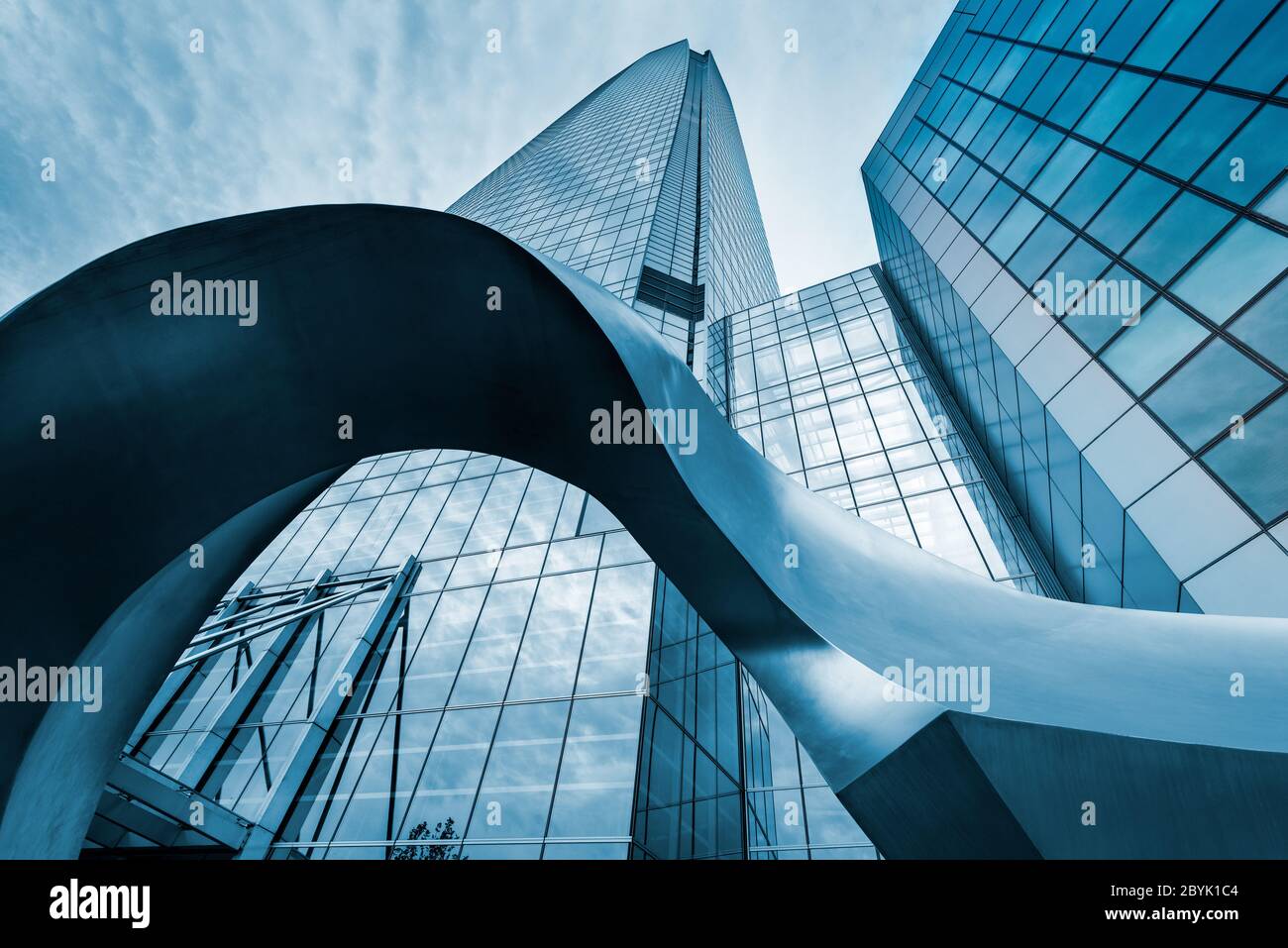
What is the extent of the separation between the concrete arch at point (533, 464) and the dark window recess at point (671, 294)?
27.4 meters

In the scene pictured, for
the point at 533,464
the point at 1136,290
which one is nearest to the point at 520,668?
the point at 533,464

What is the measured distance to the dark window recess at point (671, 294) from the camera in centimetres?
3331

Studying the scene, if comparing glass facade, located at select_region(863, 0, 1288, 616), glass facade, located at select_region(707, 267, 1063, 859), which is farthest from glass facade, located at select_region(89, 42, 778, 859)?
glass facade, located at select_region(863, 0, 1288, 616)

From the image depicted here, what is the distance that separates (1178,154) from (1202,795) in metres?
13.2

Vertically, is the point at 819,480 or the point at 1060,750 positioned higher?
the point at 819,480

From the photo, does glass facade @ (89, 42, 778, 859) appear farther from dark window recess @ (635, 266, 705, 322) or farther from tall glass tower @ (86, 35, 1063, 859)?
dark window recess @ (635, 266, 705, 322)

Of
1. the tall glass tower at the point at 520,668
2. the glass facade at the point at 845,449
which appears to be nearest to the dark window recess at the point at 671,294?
the glass facade at the point at 845,449

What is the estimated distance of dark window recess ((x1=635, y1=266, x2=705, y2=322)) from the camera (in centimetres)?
3331

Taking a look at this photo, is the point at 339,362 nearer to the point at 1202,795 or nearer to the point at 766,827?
the point at 1202,795

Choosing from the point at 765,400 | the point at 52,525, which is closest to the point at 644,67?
the point at 765,400

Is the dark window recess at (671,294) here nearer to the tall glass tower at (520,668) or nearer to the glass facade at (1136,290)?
the tall glass tower at (520,668)

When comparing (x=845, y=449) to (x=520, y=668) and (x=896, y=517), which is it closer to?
(x=896, y=517)

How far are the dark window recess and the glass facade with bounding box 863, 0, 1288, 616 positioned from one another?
16.2 metres

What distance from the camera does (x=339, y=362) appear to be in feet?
19.2
